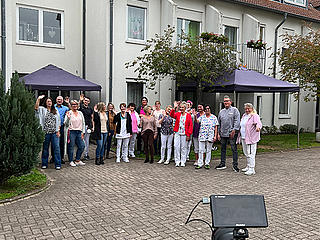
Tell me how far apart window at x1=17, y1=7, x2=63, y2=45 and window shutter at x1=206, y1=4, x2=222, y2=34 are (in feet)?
23.1

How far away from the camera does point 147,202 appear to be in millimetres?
6516

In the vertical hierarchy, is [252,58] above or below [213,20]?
below

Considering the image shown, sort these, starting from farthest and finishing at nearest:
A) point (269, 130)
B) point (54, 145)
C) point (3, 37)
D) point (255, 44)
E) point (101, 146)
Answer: point (269, 130)
point (255, 44)
point (3, 37)
point (101, 146)
point (54, 145)

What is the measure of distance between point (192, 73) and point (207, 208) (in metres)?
7.11

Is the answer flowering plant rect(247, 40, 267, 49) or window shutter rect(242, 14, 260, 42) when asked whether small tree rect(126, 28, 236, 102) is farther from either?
window shutter rect(242, 14, 260, 42)

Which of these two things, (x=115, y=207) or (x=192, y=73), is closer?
(x=115, y=207)

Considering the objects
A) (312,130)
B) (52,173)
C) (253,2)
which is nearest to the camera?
(52,173)

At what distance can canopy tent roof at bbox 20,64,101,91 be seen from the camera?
476 inches

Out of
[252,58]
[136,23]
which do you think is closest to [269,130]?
[252,58]

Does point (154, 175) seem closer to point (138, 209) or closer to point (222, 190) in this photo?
point (222, 190)

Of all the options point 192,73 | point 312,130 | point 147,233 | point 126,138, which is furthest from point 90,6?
point 312,130

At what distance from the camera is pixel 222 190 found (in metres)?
7.45

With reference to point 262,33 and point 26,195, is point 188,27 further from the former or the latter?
point 26,195

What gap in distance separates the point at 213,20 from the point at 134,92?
5.35 meters
